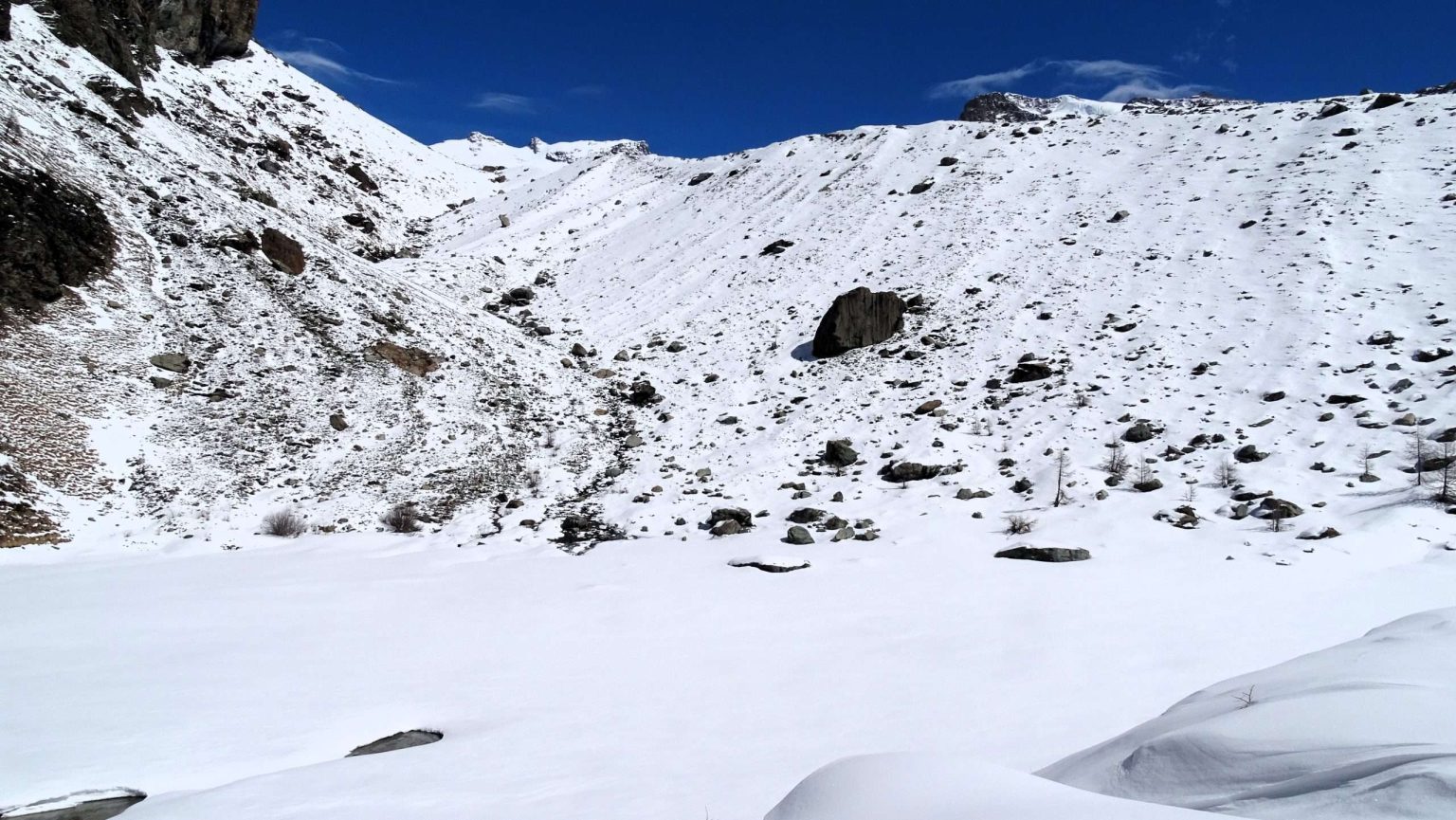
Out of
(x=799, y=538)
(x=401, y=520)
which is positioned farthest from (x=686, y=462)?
(x=401, y=520)

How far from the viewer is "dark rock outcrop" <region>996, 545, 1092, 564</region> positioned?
11.6 meters

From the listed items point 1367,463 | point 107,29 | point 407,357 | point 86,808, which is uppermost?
point 107,29

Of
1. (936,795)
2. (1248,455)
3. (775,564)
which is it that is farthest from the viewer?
(1248,455)

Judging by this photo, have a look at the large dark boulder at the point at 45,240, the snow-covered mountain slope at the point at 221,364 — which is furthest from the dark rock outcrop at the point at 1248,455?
the large dark boulder at the point at 45,240

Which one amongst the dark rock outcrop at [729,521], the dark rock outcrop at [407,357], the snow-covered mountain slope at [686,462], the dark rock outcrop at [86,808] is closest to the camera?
the dark rock outcrop at [86,808]

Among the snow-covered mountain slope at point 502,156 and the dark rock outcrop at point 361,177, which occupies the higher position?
the snow-covered mountain slope at point 502,156

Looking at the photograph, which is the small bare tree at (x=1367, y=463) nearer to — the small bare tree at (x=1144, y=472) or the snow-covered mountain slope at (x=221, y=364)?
the small bare tree at (x=1144, y=472)

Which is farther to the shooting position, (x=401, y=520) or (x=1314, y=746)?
(x=401, y=520)

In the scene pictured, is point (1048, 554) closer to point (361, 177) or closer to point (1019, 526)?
point (1019, 526)

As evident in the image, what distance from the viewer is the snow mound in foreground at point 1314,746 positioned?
240 cm

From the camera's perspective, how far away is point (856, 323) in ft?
76.9

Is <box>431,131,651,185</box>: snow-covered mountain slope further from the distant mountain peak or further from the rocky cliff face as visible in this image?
the distant mountain peak

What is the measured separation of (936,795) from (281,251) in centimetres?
2565

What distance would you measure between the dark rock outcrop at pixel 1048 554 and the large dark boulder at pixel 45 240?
22.1m
